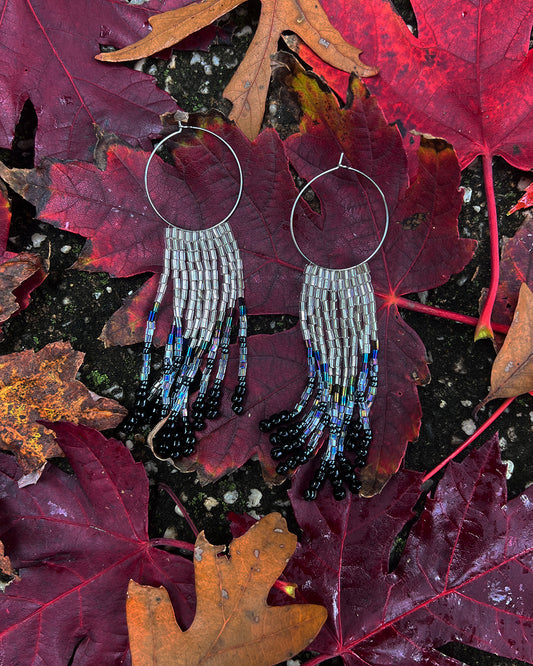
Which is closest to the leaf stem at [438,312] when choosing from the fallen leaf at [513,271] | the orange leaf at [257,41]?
the fallen leaf at [513,271]

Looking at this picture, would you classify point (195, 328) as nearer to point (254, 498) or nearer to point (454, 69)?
point (254, 498)

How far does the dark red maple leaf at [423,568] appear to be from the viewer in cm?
112

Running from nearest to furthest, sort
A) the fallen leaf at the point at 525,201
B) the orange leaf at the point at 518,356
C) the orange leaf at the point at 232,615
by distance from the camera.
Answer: the orange leaf at the point at 232,615, the orange leaf at the point at 518,356, the fallen leaf at the point at 525,201

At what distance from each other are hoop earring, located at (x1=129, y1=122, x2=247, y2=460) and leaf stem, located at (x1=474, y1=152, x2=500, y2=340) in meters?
0.55

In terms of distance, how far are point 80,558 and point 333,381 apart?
69cm

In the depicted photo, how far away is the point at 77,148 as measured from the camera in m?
1.24

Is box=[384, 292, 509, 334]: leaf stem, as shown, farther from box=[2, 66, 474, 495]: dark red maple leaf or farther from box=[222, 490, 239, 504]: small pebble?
box=[222, 490, 239, 504]: small pebble

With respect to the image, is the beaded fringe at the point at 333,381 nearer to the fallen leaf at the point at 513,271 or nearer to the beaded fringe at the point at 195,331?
the beaded fringe at the point at 195,331

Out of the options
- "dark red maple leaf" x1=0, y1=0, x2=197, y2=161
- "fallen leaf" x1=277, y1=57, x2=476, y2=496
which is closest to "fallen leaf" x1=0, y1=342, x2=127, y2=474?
"dark red maple leaf" x1=0, y1=0, x2=197, y2=161

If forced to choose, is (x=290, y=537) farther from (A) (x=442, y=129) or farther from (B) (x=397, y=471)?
(A) (x=442, y=129)

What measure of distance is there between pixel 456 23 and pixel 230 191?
24.1 inches

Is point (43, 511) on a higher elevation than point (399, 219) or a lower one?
lower

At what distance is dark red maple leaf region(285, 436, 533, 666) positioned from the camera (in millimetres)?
1115

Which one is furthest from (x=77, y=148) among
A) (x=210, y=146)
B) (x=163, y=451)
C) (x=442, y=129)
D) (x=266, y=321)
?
(x=442, y=129)
